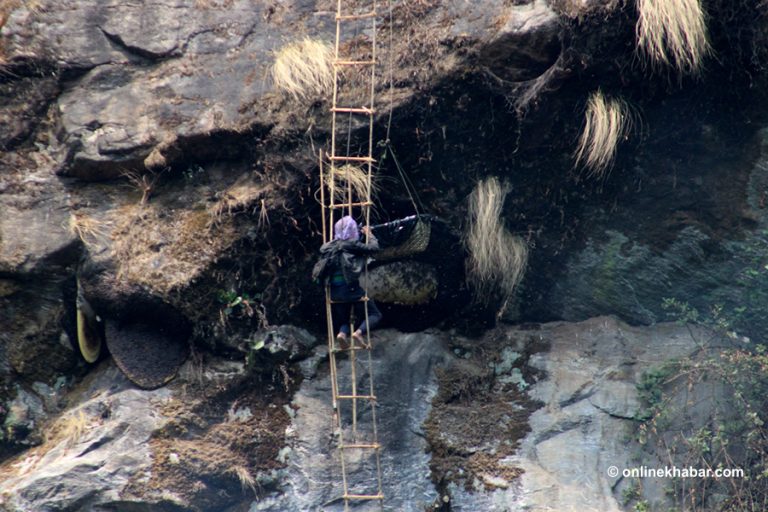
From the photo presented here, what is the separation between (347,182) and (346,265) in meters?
0.82

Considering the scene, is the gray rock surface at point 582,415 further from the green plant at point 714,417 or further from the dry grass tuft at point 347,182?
the dry grass tuft at point 347,182

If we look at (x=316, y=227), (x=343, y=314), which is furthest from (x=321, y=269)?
(x=316, y=227)

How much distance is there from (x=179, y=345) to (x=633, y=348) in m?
4.09

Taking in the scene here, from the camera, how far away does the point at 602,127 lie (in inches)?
271

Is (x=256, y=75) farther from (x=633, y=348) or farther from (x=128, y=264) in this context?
(x=633, y=348)

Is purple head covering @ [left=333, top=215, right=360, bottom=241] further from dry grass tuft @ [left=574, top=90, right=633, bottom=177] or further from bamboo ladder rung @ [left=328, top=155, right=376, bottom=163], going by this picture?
dry grass tuft @ [left=574, top=90, right=633, bottom=177]

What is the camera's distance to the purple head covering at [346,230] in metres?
6.87

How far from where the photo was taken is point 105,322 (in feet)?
24.2

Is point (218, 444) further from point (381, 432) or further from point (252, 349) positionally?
point (381, 432)

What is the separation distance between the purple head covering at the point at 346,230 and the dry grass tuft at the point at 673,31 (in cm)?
273

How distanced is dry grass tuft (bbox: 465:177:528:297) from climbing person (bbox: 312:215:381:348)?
39.5 inches

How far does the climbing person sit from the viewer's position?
6.80 meters

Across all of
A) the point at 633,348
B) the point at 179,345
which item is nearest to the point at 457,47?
the point at 633,348

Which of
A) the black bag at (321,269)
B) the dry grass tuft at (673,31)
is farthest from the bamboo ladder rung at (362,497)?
the dry grass tuft at (673,31)
